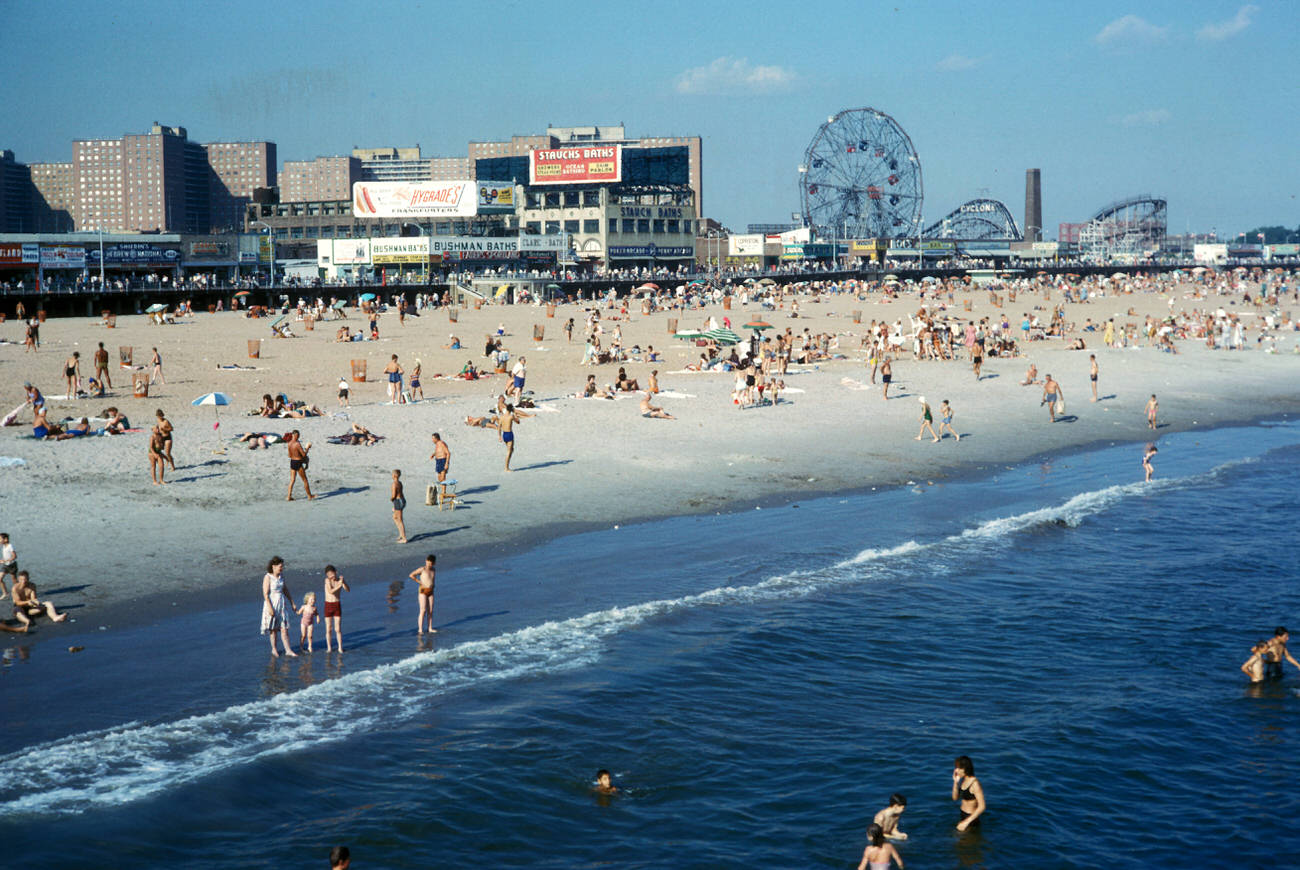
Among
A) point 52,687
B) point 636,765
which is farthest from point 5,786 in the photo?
point 636,765

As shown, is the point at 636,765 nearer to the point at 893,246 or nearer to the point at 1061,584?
the point at 1061,584

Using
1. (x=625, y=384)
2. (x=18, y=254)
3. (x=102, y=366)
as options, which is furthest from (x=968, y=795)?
(x=18, y=254)

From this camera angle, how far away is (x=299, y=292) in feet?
220

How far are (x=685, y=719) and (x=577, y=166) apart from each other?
9244cm

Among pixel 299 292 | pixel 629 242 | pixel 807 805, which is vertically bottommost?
pixel 807 805

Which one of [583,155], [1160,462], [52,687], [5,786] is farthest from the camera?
[583,155]

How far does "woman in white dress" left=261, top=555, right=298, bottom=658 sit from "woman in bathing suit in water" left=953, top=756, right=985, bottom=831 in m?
7.50

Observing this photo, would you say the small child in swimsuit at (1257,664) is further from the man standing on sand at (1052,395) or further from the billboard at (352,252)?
the billboard at (352,252)

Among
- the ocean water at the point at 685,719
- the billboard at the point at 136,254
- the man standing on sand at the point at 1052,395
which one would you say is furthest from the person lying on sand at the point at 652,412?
the billboard at the point at 136,254

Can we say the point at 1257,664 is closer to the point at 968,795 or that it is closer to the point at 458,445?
the point at 968,795

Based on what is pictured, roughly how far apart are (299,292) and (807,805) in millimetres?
62027

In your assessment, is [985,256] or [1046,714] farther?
[985,256]

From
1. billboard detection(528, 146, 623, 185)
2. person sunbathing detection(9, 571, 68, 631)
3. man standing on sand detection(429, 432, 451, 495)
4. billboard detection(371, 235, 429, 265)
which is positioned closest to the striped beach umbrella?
man standing on sand detection(429, 432, 451, 495)

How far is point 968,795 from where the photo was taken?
10.3 meters
